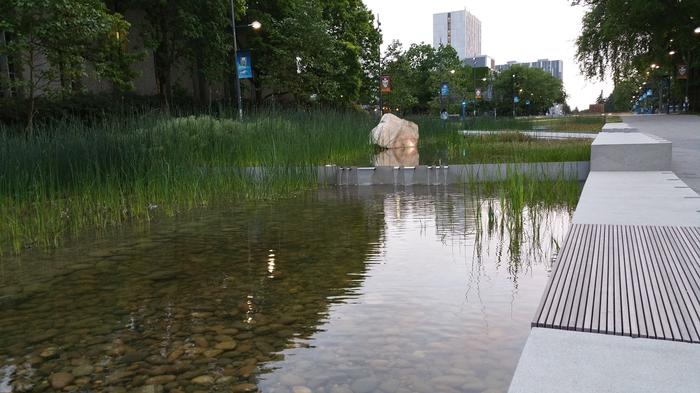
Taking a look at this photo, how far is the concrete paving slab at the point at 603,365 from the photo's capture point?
6.34ft

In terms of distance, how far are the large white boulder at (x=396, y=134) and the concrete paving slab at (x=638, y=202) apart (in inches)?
417

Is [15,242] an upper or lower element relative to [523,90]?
lower

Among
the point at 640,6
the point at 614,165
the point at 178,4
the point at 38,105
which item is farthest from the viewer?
the point at 640,6

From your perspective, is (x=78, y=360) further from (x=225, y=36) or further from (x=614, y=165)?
(x=225, y=36)

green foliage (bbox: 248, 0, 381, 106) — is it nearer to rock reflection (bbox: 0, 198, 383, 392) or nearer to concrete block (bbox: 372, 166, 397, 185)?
concrete block (bbox: 372, 166, 397, 185)

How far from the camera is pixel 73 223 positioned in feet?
22.0

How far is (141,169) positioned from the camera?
7.50m

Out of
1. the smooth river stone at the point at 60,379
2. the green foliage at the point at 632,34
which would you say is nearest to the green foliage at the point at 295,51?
the green foliage at the point at 632,34

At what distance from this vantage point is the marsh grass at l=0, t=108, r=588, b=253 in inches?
251

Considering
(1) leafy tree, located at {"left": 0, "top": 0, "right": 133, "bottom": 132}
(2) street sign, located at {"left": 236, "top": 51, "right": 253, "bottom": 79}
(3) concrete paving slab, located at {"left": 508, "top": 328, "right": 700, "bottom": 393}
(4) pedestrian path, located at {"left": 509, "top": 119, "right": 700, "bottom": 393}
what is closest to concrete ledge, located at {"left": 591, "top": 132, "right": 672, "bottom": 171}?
(4) pedestrian path, located at {"left": 509, "top": 119, "right": 700, "bottom": 393}

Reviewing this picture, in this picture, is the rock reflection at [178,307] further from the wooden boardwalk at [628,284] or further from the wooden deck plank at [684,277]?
the wooden deck plank at [684,277]

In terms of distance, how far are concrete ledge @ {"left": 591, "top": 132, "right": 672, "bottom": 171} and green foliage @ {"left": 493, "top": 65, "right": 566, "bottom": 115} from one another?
86.3m

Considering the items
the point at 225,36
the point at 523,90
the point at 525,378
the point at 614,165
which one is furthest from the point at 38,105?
the point at 523,90

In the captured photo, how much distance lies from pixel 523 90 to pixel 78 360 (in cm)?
10373
